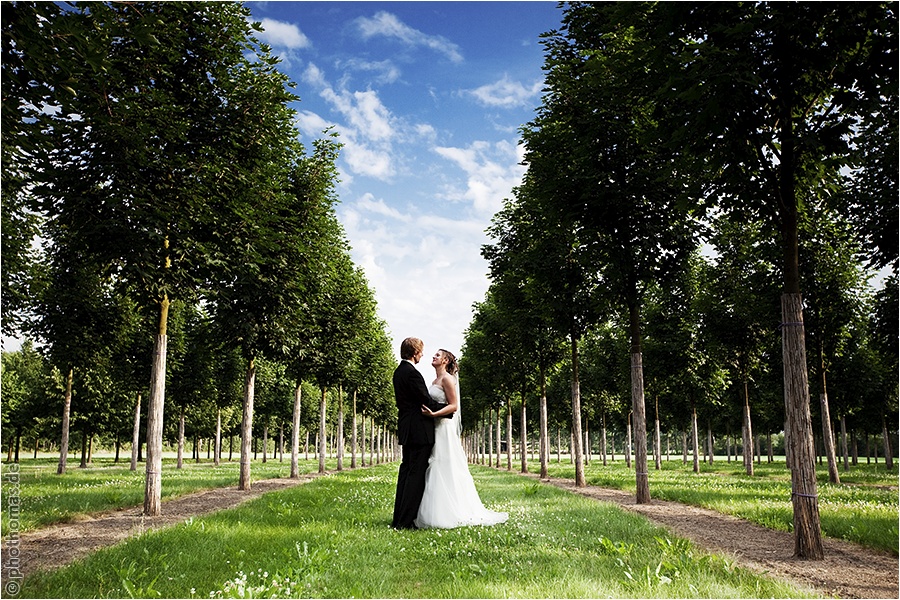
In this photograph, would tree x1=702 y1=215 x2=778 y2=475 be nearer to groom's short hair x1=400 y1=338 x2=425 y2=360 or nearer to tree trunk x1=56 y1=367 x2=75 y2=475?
groom's short hair x1=400 y1=338 x2=425 y2=360

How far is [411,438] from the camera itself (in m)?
10.7

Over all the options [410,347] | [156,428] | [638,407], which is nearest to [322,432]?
[156,428]

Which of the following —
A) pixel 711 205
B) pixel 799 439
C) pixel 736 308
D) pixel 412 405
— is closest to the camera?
pixel 799 439

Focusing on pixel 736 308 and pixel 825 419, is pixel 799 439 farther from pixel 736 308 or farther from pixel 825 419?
pixel 736 308

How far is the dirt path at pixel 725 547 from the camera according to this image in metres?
6.78

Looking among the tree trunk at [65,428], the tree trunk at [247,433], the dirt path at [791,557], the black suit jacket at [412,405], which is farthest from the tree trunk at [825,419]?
the tree trunk at [65,428]

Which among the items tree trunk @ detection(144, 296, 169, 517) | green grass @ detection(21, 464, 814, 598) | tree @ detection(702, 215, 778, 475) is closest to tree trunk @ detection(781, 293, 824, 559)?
green grass @ detection(21, 464, 814, 598)

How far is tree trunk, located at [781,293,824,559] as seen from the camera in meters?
8.04

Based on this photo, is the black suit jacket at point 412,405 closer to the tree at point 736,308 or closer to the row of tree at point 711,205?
the row of tree at point 711,205

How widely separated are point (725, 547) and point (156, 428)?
1115 cm

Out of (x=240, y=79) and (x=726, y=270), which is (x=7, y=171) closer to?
(x=240, y=79)

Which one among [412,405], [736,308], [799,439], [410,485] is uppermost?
[736,308]

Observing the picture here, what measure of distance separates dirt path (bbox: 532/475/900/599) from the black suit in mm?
4376

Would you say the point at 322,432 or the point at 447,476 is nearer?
the point at 447,476
